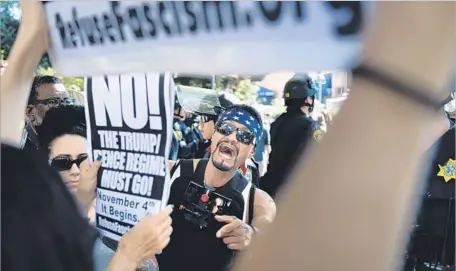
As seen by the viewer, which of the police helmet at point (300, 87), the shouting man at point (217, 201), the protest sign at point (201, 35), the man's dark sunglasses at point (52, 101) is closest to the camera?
the protest sign at point (201, 35)

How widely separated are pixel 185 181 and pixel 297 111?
0.34 meters

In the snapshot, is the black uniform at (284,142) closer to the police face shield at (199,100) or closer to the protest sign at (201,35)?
the police face shield at (199,100)

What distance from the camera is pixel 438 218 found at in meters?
1.34

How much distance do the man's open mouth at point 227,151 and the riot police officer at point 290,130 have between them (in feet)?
0.32

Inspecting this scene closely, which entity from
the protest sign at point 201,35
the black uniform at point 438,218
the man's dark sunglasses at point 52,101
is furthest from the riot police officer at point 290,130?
the man's dark sunglasses at point 52,101

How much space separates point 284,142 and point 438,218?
1.42ft

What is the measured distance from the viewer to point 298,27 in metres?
0.98

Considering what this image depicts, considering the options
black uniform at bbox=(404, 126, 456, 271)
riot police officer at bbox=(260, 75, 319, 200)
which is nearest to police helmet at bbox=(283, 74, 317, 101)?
riot police officer at bbox=(260, 75, 319, 200)

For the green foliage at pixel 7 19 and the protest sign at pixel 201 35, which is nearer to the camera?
the protest sign at pixel 201 35

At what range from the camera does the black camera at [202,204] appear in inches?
53.9

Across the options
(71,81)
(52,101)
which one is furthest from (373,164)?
(52,101)

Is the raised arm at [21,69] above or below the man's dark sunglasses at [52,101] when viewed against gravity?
above

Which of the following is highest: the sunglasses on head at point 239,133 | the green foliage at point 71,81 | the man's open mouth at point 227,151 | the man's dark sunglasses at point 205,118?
the green foliage at point 71,81

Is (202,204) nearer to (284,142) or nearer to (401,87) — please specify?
(284,142)
